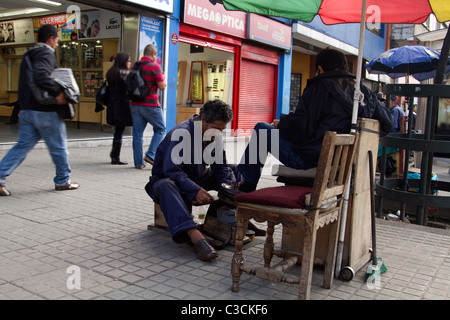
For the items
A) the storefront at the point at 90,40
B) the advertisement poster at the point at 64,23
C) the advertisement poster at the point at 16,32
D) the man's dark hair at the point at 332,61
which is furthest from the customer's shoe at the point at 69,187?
the advertisement poster at the point at 16,32

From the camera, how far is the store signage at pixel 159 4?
32.3 ft

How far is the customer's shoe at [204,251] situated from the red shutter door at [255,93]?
34.6 feet

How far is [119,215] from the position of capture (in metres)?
4.57

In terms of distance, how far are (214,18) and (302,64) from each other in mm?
10032

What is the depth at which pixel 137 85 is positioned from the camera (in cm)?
699

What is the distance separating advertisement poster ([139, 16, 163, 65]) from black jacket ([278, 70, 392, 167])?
24.9 ft

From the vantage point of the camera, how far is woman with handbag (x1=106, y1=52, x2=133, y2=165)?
24.2 feet

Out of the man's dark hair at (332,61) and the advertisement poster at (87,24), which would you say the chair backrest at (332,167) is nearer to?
the man's dark hair at (332,61)

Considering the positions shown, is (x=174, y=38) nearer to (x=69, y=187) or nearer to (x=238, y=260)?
(x=69, y=187)

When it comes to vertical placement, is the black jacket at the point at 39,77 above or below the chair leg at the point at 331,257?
above

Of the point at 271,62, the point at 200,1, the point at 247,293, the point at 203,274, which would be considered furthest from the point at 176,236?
the point at 271,62

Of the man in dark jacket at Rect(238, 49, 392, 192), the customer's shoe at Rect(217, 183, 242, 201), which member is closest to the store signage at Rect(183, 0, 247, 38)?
the customer's shoe at Rect(217, 183, 242, 201)

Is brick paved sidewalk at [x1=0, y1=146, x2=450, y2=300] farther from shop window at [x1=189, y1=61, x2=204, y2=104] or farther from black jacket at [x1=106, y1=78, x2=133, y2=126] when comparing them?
shop window at [x1=189, y1=61, x2=204, y2=104]
